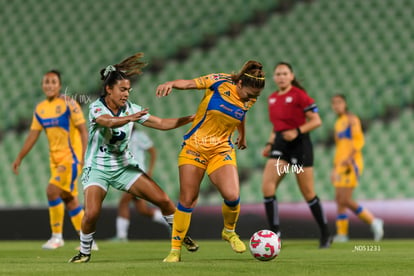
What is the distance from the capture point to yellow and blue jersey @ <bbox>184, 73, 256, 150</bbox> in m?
6.55

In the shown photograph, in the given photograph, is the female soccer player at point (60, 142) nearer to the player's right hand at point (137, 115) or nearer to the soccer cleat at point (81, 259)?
Result: the soccer cleat at point (81, 259)

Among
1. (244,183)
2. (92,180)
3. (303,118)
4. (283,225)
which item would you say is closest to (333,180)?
(283,225)

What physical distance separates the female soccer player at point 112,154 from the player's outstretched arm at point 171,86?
41cm

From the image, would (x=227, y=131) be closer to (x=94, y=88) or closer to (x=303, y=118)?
(x=303, y=118)

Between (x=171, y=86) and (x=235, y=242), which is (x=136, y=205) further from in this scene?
(x=171, y=86)

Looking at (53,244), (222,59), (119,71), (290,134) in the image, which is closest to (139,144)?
(53,244)

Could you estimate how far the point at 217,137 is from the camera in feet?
21.8

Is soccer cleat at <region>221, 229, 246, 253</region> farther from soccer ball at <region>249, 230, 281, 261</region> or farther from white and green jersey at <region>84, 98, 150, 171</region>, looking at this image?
white and green jersey at <region>84, 98, 150, 171</region>

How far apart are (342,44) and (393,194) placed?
390 cm

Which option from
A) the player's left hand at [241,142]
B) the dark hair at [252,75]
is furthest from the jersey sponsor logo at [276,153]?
the dark hair at [252,75]

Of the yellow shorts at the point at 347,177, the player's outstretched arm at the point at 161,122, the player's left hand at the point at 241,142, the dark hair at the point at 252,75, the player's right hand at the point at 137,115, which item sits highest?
the dark hair at the point at 252,75

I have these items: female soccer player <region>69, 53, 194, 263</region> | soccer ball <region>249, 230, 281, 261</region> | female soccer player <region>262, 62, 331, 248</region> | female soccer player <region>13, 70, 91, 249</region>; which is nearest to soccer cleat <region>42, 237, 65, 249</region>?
female soccer player <region>13, 70, 91, 249</region>

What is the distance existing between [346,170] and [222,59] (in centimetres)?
491

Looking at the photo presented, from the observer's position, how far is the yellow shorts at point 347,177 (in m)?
11.0
